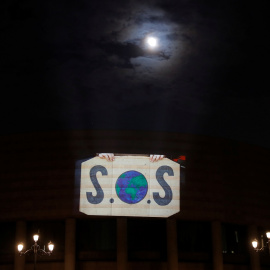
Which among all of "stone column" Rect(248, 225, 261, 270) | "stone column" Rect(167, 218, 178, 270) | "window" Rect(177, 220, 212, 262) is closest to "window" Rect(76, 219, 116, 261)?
"stone column" Rect(167, 218, 178, 270)

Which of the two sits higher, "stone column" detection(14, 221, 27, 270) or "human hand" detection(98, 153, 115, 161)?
"human hand" detection(98, 153, 115, 161)

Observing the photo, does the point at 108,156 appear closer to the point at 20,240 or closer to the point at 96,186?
the point at 96,186

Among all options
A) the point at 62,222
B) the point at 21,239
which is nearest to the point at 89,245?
the point at 62,222

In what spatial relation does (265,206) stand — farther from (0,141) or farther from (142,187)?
(0,141)

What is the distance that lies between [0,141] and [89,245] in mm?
12679

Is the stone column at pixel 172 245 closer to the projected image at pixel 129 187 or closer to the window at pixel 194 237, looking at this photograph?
the projected image at pixel 129 187

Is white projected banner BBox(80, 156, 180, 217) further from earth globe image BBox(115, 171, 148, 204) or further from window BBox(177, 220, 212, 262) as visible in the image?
window BBox(177, 220, 212, 262)

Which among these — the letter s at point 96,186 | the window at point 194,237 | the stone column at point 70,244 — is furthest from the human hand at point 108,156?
the window at point 194,237

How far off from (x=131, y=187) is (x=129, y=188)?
0.20 metres

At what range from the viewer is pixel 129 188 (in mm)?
43688

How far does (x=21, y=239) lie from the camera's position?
44.9 m

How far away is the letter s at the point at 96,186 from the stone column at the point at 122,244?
2.57 meters

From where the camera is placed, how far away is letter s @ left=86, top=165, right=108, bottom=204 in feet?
144

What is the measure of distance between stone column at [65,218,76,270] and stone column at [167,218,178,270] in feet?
26.8
